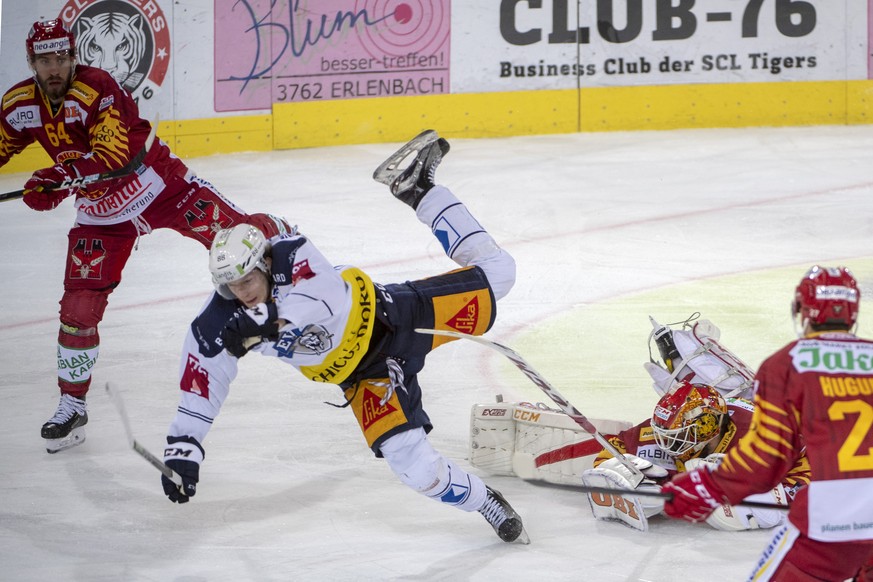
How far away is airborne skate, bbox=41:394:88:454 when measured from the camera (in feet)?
16.5

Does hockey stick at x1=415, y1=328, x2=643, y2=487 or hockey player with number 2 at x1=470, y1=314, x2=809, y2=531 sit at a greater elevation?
hockey stick at x1=415, y1=328, x2=643, y2=487

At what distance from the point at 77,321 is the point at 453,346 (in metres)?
1.99

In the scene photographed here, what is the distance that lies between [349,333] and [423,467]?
0.49m

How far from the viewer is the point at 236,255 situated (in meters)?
3.51

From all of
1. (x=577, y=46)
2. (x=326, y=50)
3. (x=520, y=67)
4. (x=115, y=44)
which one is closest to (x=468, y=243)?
(x=115, y=44)

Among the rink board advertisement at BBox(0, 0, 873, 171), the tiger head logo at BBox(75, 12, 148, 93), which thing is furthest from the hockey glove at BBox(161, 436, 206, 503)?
the rink board advertisement at BBox(0, 0, 873, 171)

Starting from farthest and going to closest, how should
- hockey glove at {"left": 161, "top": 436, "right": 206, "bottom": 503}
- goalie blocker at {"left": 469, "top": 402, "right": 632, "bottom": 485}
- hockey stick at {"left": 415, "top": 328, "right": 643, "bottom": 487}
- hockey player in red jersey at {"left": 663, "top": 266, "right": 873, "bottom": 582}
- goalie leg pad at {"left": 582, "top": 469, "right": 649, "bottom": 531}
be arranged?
goalie blocker at {"left": 469, "top": 402, "right": 632, "bottom": 485}
goalie leg pad at {"left": 582, "top": 469, "right": 649, "bottom": 531}
hockey stick at {"left": 415, "top": 328, "right": 643, "bottom": 487}
hockey glove at {"left": 161, "top": 436, "right": 206, "bottom": 503}
hockey player in red jersey at {"left": 663, "top": 266, "right": 873, "bottom": 582}

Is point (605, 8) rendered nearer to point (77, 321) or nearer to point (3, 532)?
point (77, 321)

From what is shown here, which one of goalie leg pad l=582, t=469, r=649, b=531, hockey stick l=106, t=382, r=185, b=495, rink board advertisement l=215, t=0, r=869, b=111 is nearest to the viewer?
hockey stick l=106, t=382, r=185, b=495

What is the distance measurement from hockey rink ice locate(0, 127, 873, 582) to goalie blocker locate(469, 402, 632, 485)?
0.08 meters

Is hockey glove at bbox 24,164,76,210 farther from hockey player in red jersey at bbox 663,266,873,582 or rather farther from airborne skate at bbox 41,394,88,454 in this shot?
hockey player in red jersey at bbox 663,266,873,582

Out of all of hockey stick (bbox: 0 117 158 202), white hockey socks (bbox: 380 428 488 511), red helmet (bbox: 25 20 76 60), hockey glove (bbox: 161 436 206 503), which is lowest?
white hockey socks (bbox: 380 428 488 511)

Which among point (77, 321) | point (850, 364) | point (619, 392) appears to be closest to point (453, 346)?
point (619, 392)

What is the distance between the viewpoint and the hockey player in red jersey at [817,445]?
266 cm
